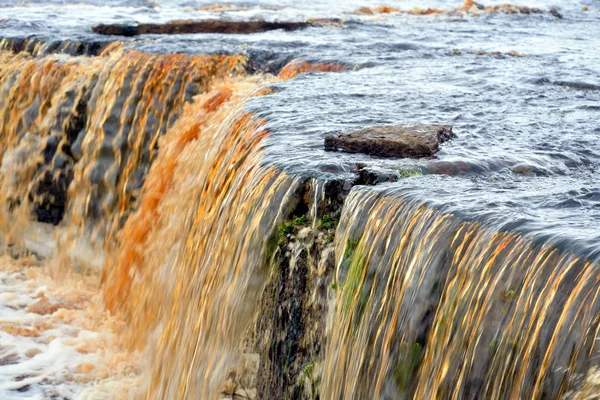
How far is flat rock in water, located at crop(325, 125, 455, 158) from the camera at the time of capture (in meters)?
4.74

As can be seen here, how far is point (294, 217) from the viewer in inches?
175

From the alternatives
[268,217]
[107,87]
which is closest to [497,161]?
[268,217]

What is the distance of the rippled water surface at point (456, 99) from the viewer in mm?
4066

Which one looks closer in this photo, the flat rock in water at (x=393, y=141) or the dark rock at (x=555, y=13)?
the flat rock in water at (x=393, y=141)

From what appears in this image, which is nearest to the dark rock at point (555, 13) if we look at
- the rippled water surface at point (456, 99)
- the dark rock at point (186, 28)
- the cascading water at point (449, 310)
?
the rippled water surface at point (456, 99)

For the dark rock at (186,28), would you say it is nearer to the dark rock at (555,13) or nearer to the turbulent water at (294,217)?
the turbulent water at (294,217)

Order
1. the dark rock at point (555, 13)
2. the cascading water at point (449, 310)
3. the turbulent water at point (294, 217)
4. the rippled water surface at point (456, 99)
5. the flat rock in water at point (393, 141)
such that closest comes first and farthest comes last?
the cascading water at point (449, 310) < the turbulent water at point (294, 217) < the rippled water surface at point (456, 99) < the flat rock in water at point (393, 141) < the dark rock at point (555, 13)

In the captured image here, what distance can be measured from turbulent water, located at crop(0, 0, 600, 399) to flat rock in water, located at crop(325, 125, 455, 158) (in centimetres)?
12

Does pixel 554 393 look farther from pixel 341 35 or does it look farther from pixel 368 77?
pixel 341 35

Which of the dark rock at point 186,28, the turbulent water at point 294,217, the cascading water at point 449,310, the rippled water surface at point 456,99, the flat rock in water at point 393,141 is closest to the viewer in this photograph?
the cascading water at point 449,310

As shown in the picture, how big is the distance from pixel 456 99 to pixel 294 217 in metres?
2.62

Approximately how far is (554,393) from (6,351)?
4520 millimetres

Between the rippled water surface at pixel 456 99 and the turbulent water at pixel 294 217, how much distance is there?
27mm

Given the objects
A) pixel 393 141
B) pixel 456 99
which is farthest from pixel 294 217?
pixel 456 99
